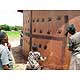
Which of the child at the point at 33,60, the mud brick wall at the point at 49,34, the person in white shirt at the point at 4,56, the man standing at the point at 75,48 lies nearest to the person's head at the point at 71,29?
the man standing at the point at 75,48

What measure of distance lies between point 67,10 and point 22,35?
27.4 inches

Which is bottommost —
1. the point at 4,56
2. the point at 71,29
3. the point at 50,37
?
the point at 4,56

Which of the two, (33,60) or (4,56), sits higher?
(4,56)

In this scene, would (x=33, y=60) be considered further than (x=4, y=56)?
Yes

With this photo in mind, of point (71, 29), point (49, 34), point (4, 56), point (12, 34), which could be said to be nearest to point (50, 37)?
point (49, 34)

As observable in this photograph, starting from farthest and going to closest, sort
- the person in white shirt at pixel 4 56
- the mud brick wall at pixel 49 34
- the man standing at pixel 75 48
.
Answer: the mud brick wall at pixel 49 34 → the man standing at pixel 75 48 → the person in white shirt at pixel 4 56

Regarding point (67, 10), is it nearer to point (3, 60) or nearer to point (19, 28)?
point (19, 28)

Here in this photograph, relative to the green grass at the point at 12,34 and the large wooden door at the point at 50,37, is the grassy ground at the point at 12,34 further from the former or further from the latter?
the large wooden door at the point at 50,37

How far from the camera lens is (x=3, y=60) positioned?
96.3 inches

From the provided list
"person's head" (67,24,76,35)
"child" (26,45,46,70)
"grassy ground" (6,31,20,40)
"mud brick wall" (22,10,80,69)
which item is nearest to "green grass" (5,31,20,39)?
"grassy ground" (6,31,20,40)

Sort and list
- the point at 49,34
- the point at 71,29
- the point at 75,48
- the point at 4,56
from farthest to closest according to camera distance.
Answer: the point at 49,34 → the point at 71,29 → the point at 75,48 → the point at 4,56

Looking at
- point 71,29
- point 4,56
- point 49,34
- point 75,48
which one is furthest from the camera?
point 49,34

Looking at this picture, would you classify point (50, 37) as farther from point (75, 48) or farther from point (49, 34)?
point (75, 48)
